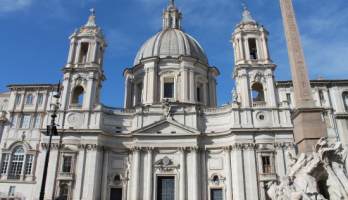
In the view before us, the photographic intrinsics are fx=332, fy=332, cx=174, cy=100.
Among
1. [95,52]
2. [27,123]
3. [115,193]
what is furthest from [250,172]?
[27,123]

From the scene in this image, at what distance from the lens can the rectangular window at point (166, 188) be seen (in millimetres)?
33250

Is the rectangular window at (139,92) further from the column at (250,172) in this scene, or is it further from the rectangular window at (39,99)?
the column at (250,172)

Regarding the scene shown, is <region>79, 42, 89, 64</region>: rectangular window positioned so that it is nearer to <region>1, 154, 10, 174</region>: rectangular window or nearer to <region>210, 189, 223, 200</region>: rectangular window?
<region>1, 154, 10, 174</region>: rectangular window

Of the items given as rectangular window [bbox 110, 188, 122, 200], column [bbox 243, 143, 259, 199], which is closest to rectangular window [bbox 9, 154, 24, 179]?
rectangular window [bbox 110, 188, 122, 200]

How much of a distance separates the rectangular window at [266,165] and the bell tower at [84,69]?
18.6 metres

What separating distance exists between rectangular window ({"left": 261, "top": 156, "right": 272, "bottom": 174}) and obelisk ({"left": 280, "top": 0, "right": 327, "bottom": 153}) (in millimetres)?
14920

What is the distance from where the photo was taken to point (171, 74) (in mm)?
41031

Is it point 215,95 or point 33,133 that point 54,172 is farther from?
point 215,95

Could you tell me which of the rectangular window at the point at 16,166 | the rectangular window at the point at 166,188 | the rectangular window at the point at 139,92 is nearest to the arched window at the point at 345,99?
the rectangular window at the point at 166,188

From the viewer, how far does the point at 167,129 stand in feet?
116

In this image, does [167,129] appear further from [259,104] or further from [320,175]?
[320,175]

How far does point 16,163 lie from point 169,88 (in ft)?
63.7

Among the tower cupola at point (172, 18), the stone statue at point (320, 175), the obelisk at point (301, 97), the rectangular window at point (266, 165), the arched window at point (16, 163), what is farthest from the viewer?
the tower cupola at point (172, 18)

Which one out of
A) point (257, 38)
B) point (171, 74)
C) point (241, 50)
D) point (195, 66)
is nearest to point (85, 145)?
point (171, 74)
